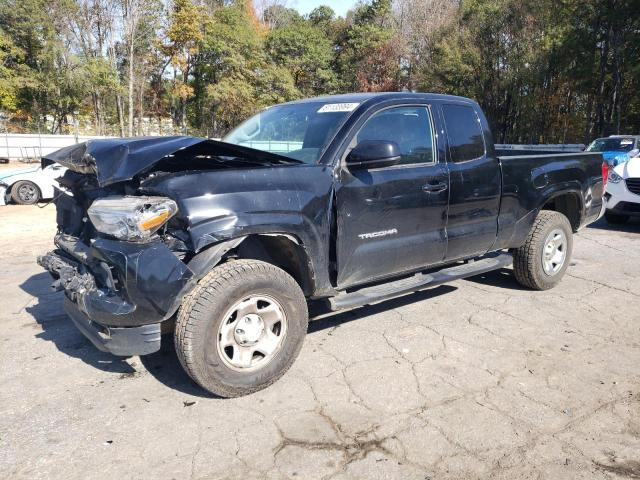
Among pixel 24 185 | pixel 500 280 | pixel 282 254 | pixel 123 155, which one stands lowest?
pixel 500 280

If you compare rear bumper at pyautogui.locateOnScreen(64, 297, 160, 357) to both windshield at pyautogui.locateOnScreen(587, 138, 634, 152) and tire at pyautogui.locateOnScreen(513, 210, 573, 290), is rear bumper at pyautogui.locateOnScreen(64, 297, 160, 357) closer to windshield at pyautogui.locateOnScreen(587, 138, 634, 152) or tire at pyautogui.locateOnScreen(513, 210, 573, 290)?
tire at pyautogui.locateOnScreen(513, 210, 573, 290)

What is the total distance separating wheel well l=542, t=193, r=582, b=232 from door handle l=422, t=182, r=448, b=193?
2.05 meters

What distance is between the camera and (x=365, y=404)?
10.2 feet

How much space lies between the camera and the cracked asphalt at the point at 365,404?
8.39 feet

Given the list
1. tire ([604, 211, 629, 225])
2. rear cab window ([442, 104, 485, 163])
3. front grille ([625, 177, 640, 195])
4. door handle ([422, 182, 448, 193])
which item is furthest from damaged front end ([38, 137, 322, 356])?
tire ([604, 211, 629, 225])

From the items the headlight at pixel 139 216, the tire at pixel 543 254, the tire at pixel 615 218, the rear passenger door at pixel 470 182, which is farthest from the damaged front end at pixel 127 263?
the tire at pixel 615 218

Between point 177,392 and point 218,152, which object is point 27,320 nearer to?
point 177,392

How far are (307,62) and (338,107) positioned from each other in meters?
40.9

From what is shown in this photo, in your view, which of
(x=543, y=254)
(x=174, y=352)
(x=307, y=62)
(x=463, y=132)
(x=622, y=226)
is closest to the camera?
(x=174, y=352)

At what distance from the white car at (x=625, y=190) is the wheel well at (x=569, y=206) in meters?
4.06

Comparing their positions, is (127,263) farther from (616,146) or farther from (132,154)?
(616,146)

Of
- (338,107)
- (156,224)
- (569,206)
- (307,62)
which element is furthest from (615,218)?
(307,62)

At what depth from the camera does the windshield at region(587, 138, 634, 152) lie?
14969 millimetres

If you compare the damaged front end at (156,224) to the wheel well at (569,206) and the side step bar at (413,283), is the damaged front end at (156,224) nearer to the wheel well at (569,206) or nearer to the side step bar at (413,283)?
the side step bar at (413,283)
